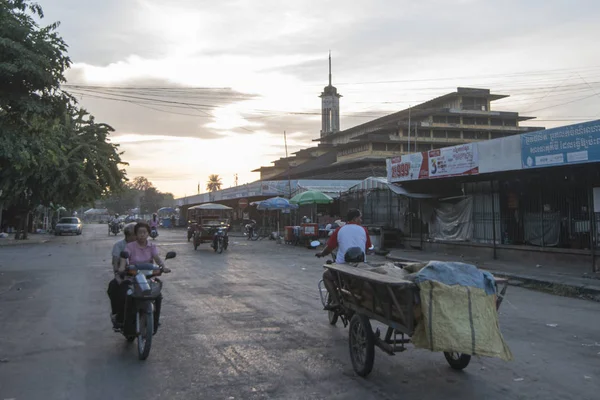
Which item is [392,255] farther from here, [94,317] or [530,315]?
[94,317]

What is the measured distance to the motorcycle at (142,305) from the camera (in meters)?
5.92

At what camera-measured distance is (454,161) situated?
17.6m

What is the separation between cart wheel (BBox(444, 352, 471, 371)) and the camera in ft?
17.7

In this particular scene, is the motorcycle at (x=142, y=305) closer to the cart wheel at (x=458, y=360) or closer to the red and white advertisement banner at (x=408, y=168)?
the cart wheel at (x=458, y=360)

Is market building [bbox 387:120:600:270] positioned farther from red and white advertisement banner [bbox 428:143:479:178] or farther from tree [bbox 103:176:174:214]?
tree [bbox 103:176:174:214]

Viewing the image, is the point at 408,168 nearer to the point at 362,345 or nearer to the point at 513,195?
the point at 513,195

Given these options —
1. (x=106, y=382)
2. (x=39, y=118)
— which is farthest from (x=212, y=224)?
(x=106, y=382)

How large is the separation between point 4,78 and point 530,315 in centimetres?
1096

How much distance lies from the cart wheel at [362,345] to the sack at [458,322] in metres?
0.77

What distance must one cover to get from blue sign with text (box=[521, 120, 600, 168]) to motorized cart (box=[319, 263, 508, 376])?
9492 millimetres

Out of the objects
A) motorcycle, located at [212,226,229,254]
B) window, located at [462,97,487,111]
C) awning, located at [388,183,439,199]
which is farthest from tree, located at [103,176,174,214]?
awning, located at [388,183,439,199]

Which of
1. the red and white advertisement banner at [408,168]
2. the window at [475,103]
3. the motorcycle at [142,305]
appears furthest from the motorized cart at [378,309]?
the window at [475,103]

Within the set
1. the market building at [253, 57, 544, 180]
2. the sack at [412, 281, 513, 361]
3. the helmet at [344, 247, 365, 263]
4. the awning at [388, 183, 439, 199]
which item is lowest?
the sack at [412, 281, 513, 361]

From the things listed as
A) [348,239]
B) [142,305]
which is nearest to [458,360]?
[348,239]
